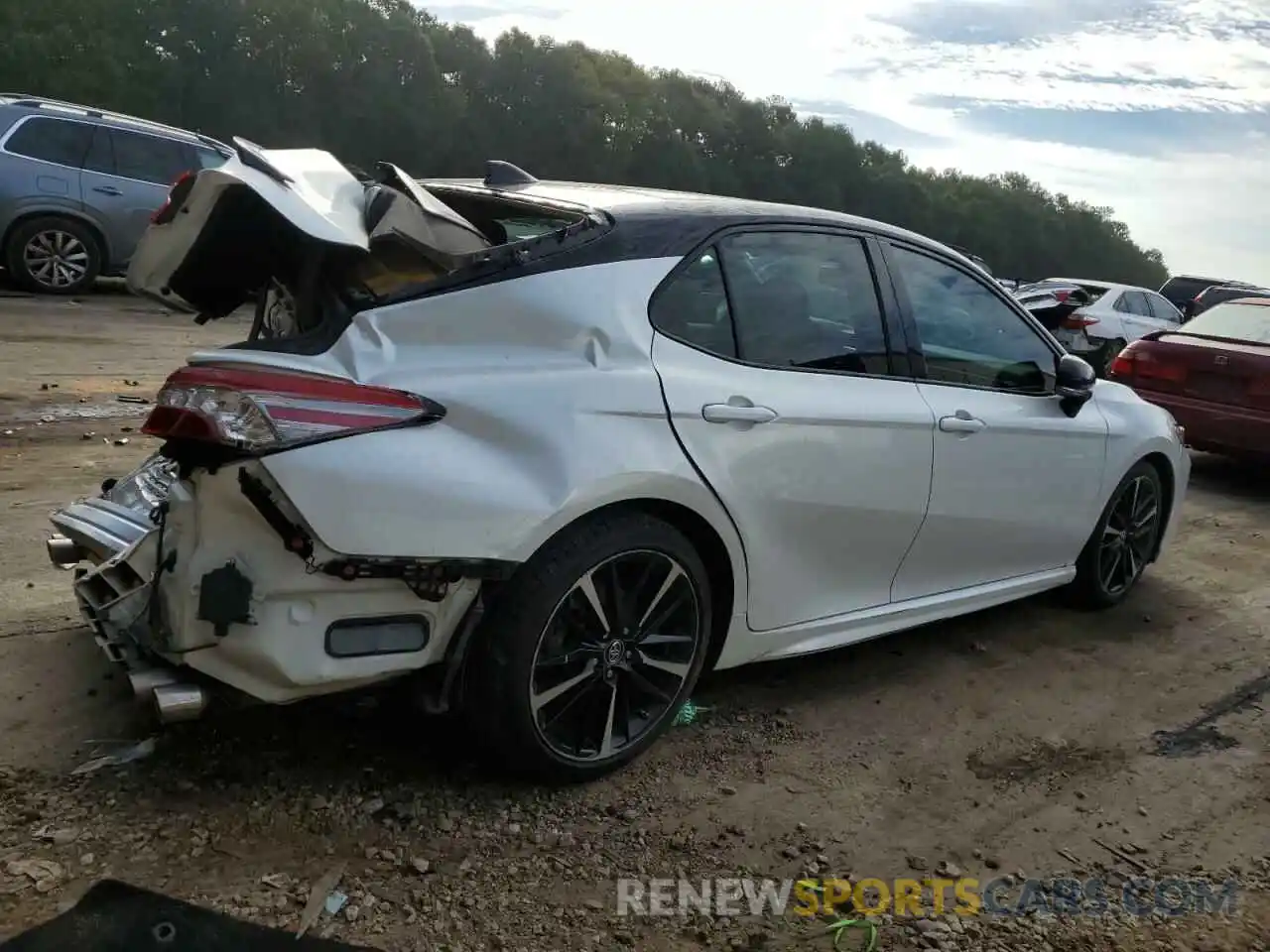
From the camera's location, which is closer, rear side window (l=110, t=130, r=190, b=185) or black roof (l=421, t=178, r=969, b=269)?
black roof (l=421, t=178, r=969, b=269)

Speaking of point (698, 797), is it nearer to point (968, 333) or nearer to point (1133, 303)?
Result: point (968, 333)

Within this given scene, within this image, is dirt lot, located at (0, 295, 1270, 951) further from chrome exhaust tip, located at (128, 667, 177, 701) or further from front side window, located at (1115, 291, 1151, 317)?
front side window, located at (1115, 291, 1151, 317)

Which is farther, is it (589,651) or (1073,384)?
(1073,384)

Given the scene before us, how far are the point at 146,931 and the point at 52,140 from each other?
36.5ft

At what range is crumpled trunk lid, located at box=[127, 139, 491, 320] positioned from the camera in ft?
9.51

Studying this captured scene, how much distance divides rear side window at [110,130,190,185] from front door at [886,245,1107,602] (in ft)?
32.3

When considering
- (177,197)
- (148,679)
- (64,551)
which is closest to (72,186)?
(64,551)

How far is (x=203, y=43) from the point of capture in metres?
28.5

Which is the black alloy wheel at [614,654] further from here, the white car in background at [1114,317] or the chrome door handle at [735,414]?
the white car in background at [1114,317]

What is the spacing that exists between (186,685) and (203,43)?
2956 centimetres

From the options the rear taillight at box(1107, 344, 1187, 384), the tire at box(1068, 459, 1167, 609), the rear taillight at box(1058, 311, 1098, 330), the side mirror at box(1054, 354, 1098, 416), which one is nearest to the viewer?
the side mirror at box(1054, 354, 1098, 416)

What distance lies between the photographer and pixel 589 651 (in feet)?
10.5

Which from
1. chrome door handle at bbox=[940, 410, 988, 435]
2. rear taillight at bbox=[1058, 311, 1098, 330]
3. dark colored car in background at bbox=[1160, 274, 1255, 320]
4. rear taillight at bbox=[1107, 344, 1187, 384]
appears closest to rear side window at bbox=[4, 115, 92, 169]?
rear taillight at bbox=[1107, 344, 1187, 384]

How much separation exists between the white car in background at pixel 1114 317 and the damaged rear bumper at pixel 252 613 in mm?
13460
